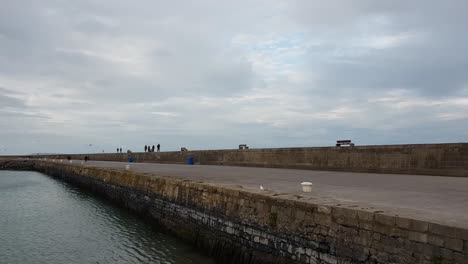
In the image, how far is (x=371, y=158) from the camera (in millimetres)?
14211

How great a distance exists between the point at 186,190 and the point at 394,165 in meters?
7.92

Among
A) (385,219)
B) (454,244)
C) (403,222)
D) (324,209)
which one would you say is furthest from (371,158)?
(454,244)

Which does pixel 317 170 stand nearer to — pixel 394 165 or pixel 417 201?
pixel 394 165

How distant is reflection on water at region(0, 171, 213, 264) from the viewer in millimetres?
9312

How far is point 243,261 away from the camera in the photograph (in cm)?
768

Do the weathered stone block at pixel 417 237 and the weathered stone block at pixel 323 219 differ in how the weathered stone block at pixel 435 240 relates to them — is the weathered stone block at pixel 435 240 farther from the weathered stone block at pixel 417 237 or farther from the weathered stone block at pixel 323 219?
the weathered stone block at pixel 323 219

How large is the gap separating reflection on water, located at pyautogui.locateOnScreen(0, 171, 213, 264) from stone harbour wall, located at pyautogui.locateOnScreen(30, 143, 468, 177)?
26.4 feet

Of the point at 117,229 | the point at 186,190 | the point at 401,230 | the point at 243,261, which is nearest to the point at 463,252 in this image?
the point at 401,230

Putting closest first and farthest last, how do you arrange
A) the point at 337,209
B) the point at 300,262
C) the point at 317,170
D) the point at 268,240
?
the point at 337,209, the point at 300,262, the point at 268,240, the point at 317,170

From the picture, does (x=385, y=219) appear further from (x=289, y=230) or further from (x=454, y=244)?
(x=289, y=230)

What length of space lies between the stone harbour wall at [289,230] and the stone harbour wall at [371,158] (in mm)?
7497

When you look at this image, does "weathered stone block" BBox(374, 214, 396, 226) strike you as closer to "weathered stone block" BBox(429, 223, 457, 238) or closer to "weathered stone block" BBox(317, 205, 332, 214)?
"weathered stone block" BBox(429, 223, 457, 238)

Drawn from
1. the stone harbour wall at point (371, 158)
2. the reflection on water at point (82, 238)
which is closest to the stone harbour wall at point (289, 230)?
the reflection on water at point (82, 238)

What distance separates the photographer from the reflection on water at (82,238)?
9.31 m
